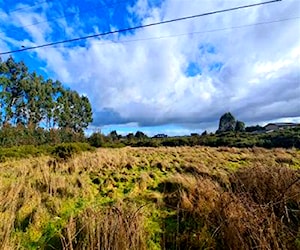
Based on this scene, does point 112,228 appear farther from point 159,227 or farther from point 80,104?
point 80,104

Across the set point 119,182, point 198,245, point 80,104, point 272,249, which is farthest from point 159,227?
point 80,104

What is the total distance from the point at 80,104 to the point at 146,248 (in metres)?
55.2

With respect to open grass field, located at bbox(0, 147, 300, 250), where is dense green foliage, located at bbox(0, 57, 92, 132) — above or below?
above

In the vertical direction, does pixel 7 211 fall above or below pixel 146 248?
above

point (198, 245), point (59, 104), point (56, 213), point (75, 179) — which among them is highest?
point (59, 104)

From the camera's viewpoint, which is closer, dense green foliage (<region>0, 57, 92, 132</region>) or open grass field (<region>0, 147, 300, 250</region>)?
open grass field (<region>0, 147, 300, 250</region>)

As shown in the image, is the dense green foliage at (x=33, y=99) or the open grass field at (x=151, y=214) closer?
the open grass field at (x=151, y=214)

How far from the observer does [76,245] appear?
3838mm

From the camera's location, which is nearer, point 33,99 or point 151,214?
point 151,214

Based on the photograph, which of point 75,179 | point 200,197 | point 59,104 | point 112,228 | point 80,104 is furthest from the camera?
point 80,104

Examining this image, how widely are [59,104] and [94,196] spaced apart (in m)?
45.9

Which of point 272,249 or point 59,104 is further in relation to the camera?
point 59,104

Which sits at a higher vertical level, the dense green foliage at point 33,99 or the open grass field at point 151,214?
the dense green foliage at point 33,99

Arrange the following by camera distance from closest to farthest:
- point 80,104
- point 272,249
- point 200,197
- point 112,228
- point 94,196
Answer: point 272,249, point 112,228, point 200,197, point 94,196, point 80,104
